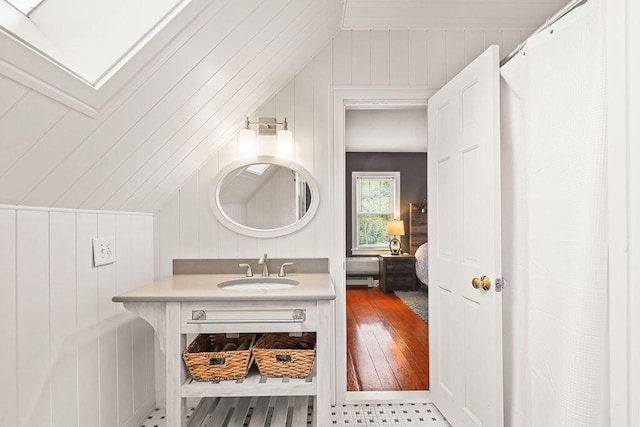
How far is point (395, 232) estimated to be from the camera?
650 cm

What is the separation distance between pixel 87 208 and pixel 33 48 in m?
0.92

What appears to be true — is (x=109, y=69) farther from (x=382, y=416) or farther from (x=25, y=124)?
(x=382, y=416)

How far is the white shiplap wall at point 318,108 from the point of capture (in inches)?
98.0

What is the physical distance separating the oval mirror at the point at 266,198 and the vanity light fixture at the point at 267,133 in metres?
0.07

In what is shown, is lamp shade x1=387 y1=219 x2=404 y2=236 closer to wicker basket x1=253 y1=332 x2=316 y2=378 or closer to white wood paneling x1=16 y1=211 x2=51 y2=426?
wicker basket x1=253 y1=332 x2=316 y2=378

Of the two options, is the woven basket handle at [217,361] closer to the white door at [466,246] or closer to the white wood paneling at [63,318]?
the white wood paneling at [63,318]

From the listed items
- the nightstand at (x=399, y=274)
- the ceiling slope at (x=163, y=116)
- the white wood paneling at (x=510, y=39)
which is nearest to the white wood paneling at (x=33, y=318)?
the ceiling slope at (x=163, y=116)

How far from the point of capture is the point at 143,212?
90.7 inches

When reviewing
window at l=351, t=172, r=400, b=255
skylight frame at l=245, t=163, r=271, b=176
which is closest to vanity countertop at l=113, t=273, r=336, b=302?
skylight frame at l=245, t=163, r=271, b=176

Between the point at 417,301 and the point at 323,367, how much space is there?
3890 millimetres

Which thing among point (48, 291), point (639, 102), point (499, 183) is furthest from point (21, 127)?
point (499, 183)

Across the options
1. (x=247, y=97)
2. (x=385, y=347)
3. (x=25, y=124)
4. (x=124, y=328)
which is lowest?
(x=385, y=347)

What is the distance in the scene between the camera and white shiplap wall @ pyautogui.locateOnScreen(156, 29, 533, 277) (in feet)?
8.16

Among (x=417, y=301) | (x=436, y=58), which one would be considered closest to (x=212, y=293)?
(x=436, y=58)
